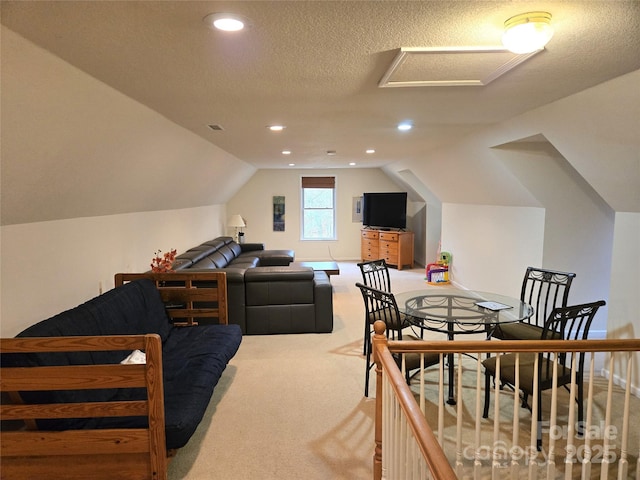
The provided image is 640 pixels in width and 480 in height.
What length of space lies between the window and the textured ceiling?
20.0ft

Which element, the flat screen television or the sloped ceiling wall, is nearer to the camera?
the sloped ceiling wall

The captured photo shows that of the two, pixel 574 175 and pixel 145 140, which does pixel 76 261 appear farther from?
pixel 574 175

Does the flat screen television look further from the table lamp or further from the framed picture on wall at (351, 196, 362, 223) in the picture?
the table lamp

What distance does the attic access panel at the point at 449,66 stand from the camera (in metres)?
1.84

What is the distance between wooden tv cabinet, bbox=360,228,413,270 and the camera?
8.34 meters

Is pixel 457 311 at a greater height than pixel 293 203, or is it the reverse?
pixel 293 203

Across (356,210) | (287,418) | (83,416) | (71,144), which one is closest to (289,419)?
(287,418)

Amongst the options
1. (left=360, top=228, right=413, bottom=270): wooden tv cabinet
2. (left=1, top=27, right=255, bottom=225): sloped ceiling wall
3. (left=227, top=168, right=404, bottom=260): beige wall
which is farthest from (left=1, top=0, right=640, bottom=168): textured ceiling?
(left=227, top=168, right=404, bottom=260): beige wall

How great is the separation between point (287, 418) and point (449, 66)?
2446 millimetres

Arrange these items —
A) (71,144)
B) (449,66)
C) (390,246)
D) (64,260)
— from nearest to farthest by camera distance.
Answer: (449,66) → (71,144) → (64,260) → (390,246)

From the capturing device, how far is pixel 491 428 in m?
2.65

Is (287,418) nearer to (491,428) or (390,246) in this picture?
(491,428)

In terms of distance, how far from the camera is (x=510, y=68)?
2.11 meters

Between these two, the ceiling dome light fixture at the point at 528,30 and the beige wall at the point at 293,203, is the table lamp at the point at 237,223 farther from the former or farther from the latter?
the ceiling dome light fixture at the point at 528,30
